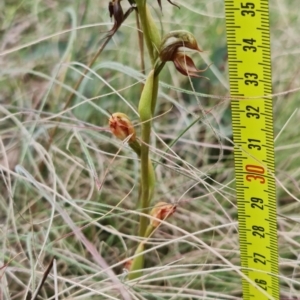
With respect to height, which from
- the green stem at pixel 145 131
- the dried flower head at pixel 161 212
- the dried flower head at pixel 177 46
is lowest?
the dried flower head at pixel 161 212

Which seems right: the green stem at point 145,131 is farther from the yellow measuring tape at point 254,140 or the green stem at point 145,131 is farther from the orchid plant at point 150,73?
the yellow measuring tape at point 254,140

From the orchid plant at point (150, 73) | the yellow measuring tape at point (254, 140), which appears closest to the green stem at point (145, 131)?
the orchid plant at point (150, 73)

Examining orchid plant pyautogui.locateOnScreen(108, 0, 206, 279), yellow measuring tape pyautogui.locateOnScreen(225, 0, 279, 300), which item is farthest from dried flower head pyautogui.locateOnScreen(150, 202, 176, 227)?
yellow measuring tape pyautogui.locateOnScreen(225, 0, 279, 300)

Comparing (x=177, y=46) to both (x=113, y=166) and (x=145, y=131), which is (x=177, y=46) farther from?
(x=113, y=166)

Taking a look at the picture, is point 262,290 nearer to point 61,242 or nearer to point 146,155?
point 146,155

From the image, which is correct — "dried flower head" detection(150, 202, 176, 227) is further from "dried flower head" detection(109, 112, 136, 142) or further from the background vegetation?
"dried flower head" detection(109, 112, 136, 142)

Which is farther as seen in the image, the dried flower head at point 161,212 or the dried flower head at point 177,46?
the dried flower head at point 161,212
